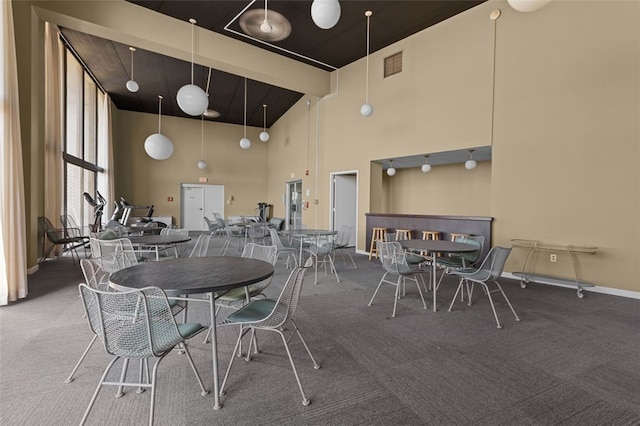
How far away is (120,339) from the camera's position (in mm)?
1490

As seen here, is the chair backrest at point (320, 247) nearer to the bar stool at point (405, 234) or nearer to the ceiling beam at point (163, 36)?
the bar stool at point (405, 234)

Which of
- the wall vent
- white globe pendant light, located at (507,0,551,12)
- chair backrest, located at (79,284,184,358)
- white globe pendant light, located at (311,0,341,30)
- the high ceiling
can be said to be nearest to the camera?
chair backrest, located at (79,284,184,358)

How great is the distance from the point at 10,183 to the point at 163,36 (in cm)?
351

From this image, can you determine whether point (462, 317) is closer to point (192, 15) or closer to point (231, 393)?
point (231, 393)

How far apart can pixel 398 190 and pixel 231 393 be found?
7.64 meters

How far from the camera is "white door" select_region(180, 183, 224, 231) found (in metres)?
11.6

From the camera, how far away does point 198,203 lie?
11.8m

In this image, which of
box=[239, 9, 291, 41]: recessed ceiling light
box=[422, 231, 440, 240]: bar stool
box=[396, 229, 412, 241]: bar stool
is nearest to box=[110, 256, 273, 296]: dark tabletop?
box=[239, 9, 291, 41]: recessed ceiling light

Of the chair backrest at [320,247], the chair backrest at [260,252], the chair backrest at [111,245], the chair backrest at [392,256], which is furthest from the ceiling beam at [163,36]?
the chair backrest at [392,256]

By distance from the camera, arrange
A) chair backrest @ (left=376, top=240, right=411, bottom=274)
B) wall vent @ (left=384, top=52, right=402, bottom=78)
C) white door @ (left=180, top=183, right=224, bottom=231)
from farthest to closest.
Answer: white door @ (left=180, top=183, right=224, bottom=231) → wall vent @ (left=384, top=52, right=402, bottom=78) → chair backrest @ (left=376, top=240, right=411, bottom=274)

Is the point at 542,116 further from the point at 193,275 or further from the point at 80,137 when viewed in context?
the point at 80,137

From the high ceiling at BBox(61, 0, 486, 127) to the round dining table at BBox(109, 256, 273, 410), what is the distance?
187 inches

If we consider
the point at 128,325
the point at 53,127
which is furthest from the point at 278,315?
the point at 53,127

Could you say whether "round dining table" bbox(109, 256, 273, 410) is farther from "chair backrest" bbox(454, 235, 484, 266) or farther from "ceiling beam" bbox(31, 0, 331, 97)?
"ceiling beam" bbox(31, 0, 331, 97)
